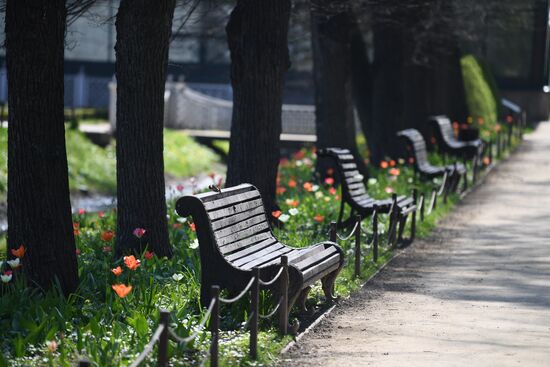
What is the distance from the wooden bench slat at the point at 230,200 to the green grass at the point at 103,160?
527 inches

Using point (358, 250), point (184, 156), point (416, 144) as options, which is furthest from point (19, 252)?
point (184, 156)

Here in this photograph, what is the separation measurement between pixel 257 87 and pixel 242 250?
4353 mm

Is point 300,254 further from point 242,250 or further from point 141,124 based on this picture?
point 141,124

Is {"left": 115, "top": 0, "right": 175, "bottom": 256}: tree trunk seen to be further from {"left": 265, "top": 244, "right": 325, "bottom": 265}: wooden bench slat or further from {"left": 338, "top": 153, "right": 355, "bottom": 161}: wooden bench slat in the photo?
{"left": 338, "top": 153, "right": 355, "bottom": 161}: wooden bench slat

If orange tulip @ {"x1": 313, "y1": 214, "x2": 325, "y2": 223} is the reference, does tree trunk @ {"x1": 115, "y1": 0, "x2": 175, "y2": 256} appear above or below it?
above

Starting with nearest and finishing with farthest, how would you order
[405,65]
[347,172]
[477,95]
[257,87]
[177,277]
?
1. [177,277]
2. [257,87]
3. [347,172]
4. [405,65]
5. [477,95]

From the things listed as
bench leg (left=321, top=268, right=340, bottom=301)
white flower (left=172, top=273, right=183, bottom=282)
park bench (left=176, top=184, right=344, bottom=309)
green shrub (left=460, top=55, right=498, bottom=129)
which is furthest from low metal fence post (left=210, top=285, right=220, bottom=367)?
green shrub (left=460, top=55, right=498, bottom=129)

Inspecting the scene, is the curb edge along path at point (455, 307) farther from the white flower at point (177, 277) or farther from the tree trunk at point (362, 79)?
the tree trunk at point (362, 79)

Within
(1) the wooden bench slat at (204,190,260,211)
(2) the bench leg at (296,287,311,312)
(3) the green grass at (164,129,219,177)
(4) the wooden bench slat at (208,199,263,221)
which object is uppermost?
(1) the wooden bench slat at (204,190,260,211)

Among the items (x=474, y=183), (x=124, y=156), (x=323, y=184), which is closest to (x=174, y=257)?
(x=124, y=156)

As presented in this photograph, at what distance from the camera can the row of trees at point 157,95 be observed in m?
9.48

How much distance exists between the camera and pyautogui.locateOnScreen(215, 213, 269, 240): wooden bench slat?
952 cm

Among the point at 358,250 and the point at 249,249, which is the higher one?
the point at 249,249

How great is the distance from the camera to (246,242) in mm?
10109
